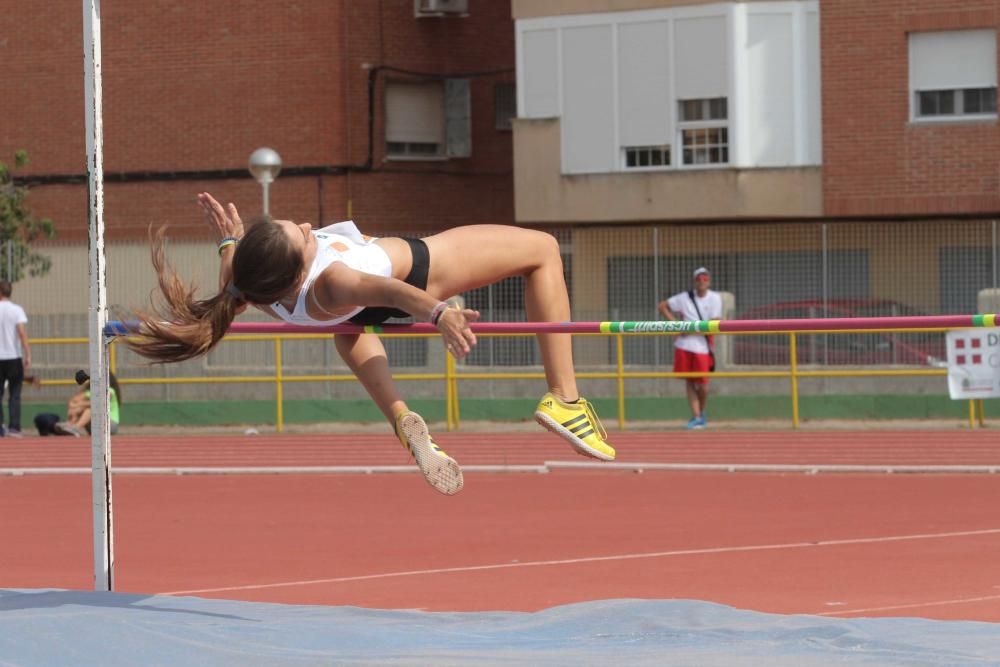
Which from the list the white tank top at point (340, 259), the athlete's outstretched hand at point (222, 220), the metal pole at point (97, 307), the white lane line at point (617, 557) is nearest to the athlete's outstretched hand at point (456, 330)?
the white tank top at point (340, 259)

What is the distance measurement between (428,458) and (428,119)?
2123 cm

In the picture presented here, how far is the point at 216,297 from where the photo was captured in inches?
249

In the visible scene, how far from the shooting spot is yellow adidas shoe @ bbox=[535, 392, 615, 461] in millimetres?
6738

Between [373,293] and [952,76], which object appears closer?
[373,293]

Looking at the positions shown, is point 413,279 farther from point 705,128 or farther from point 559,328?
point 705,128

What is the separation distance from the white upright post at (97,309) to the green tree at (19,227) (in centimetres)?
1730

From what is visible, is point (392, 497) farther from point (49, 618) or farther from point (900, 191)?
point (900, 191)

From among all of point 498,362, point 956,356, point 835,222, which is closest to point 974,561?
point 956,356

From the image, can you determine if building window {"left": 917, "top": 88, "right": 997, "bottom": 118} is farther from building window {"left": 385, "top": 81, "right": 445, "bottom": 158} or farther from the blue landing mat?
the blue landing mat

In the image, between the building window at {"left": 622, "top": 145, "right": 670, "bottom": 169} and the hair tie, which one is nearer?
the hair tie

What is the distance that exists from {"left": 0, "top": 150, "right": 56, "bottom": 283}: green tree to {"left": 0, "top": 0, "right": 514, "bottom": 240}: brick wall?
1.50m

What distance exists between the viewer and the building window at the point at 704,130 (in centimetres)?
2388

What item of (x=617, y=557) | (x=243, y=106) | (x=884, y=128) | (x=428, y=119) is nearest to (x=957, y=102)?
(x=884, y=128)

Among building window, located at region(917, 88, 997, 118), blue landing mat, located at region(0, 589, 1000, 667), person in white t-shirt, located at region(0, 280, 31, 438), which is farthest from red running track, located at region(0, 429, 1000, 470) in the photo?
blue landing mat, located at region(0, 589, 1000, 667)
